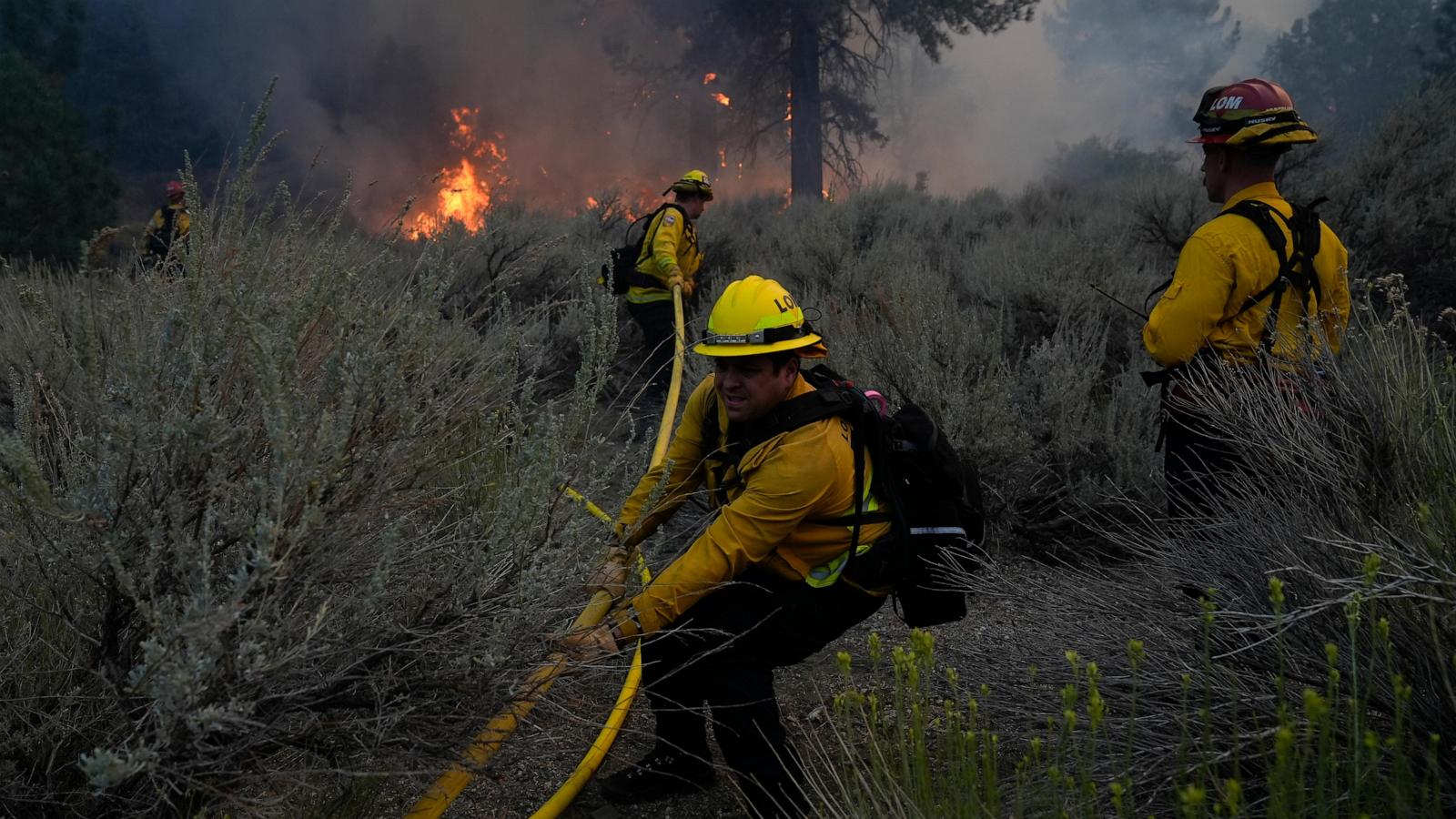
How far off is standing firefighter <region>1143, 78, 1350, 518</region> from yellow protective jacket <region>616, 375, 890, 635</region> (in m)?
1.23

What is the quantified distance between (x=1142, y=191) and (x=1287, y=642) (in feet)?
33.8

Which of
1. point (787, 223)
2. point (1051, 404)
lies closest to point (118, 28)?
point (787, 223)

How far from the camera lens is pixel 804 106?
72.0 feet

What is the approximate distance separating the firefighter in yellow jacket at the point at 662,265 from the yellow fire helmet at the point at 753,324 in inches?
192

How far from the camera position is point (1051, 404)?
5812 mm

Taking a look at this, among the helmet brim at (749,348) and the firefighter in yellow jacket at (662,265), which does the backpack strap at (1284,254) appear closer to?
the helmet brim at (749,348)

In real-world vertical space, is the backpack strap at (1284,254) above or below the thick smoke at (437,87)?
below

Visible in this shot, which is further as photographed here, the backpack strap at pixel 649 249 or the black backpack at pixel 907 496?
the backpack strap at pixel 649 249

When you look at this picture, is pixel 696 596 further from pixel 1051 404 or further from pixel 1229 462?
pixel 1051 404

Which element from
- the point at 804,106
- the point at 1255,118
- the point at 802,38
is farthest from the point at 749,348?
the point at 804,106

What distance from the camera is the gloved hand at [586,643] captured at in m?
2.38

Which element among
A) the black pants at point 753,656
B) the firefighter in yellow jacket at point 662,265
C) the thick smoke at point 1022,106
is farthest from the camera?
the thick smoke at point 1022,106

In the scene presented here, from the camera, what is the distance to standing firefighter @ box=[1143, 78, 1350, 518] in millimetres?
3537

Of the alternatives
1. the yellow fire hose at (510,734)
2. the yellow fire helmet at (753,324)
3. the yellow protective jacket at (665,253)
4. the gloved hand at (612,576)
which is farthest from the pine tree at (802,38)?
the yellow fire hose at (510,734)
